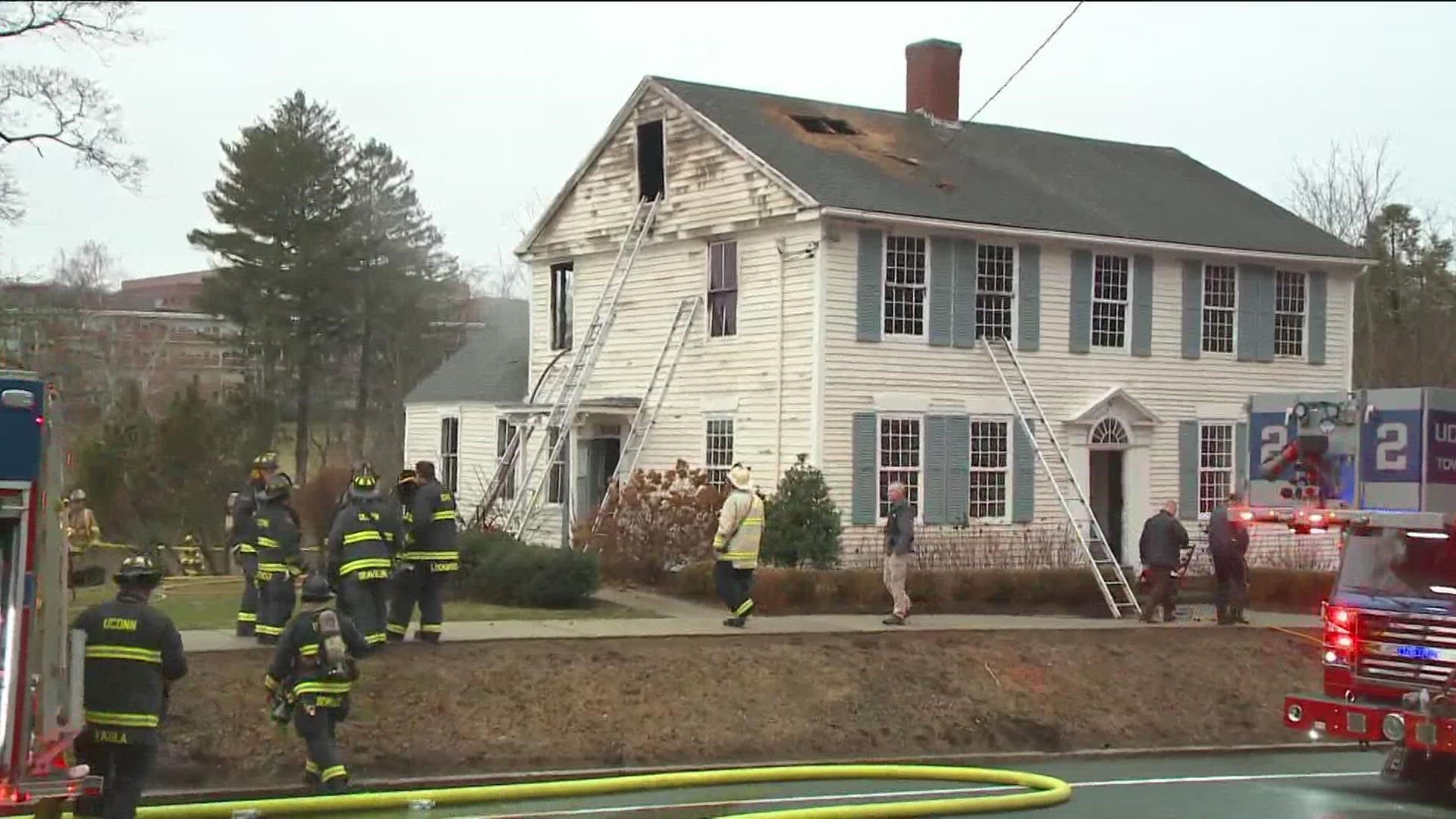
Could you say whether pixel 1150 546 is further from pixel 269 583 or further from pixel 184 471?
pixel 184 471

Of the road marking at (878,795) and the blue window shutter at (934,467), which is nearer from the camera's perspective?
the road marking at (878,795)

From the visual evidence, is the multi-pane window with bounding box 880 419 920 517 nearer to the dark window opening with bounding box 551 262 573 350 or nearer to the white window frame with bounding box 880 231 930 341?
the white window frame with bounding box 880 231 930 341

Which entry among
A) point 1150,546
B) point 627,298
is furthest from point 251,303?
point 1150,546

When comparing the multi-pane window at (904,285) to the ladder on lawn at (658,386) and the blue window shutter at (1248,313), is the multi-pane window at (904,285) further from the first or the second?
the blue window shutter at (1248,313)

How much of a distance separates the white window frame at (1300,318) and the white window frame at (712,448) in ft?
32.0

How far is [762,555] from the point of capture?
23.0m

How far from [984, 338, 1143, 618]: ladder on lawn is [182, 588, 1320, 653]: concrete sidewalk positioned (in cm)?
102

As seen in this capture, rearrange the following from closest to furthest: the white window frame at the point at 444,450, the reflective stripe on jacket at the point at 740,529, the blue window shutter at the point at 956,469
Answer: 1. the reflective stripe on jacket at the point at 740,529
2. the blue window shutter at the point at 956,469
3. the white window frame at the point at 444,450

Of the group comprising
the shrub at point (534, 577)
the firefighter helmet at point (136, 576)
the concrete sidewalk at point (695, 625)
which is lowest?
the concrete sidewalk at point (695, 625)

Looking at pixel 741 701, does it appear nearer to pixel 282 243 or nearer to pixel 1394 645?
pixel 1394 645

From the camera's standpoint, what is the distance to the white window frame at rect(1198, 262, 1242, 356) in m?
27.4

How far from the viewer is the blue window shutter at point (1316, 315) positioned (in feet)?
94.0

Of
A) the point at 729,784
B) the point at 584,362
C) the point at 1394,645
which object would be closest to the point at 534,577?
the point at 729,784

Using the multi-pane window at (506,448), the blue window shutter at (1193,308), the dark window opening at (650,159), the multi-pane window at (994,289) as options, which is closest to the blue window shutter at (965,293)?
the multi-pane window at (994,289)
